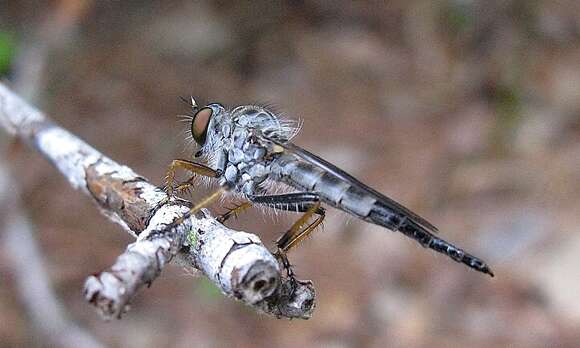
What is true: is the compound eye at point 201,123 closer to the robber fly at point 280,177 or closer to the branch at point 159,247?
the robber fly at point 280,177

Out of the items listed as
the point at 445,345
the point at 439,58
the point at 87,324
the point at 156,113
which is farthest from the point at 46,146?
the point at 439,58

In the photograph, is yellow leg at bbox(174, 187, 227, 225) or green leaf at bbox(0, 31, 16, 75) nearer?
yellow leg at bbox(174, 187, 227, 225)

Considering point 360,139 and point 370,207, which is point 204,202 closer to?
point 370,207

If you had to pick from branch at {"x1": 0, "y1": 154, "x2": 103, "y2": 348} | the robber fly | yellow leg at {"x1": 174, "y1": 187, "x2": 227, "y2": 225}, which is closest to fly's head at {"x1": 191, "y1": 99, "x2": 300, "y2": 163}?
the robber fly

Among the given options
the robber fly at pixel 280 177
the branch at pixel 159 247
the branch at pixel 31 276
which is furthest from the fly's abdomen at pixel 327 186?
the branch at pixel 31 276

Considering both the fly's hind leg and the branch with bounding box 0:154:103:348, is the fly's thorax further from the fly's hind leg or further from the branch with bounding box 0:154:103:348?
the branch with bounding box 0:154:103:348

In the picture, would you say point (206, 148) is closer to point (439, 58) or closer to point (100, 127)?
point (100, 127)
